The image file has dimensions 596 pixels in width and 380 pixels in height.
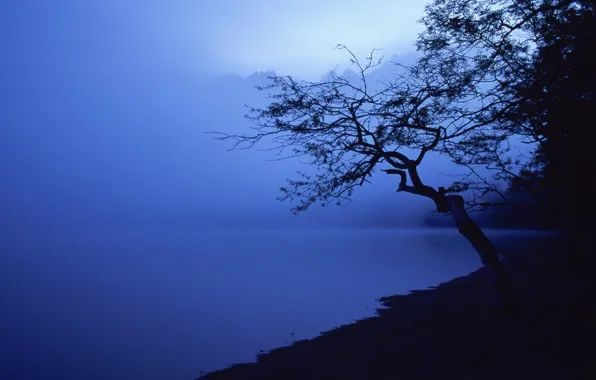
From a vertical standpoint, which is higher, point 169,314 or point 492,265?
point 492,265

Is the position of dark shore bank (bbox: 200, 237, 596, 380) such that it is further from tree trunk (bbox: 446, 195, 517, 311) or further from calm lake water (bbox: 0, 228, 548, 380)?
calm lake water (bbox: 0, 228, 548, 380)

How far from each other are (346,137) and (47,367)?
568 inches

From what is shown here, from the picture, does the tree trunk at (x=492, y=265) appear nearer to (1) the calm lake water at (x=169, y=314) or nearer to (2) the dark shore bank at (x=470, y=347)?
(2) the dark shore bank at (x=470, y=347)

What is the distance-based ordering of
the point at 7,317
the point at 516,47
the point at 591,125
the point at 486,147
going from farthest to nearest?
the point at 7,317 < the point at 486,147 < the point at 516,47 < the point at 591,125

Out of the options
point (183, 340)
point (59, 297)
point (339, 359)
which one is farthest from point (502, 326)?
point (59, 297)

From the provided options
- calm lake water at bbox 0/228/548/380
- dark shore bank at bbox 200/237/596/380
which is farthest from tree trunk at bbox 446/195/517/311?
calm lake water at bbox 0/228/548/380

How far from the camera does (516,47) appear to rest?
28.9 ft

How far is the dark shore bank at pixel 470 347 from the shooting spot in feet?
20.0

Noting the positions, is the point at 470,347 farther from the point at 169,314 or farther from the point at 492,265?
the point at 169,314

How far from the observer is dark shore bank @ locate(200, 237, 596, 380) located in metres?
6.08

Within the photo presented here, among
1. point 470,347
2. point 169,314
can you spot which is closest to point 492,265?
point 470,347

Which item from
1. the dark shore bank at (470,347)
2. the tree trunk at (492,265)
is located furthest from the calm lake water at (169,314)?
the tree trunk at (492,265)

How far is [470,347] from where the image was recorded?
7285mm

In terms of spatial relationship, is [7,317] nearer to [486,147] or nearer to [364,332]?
[364,332]
